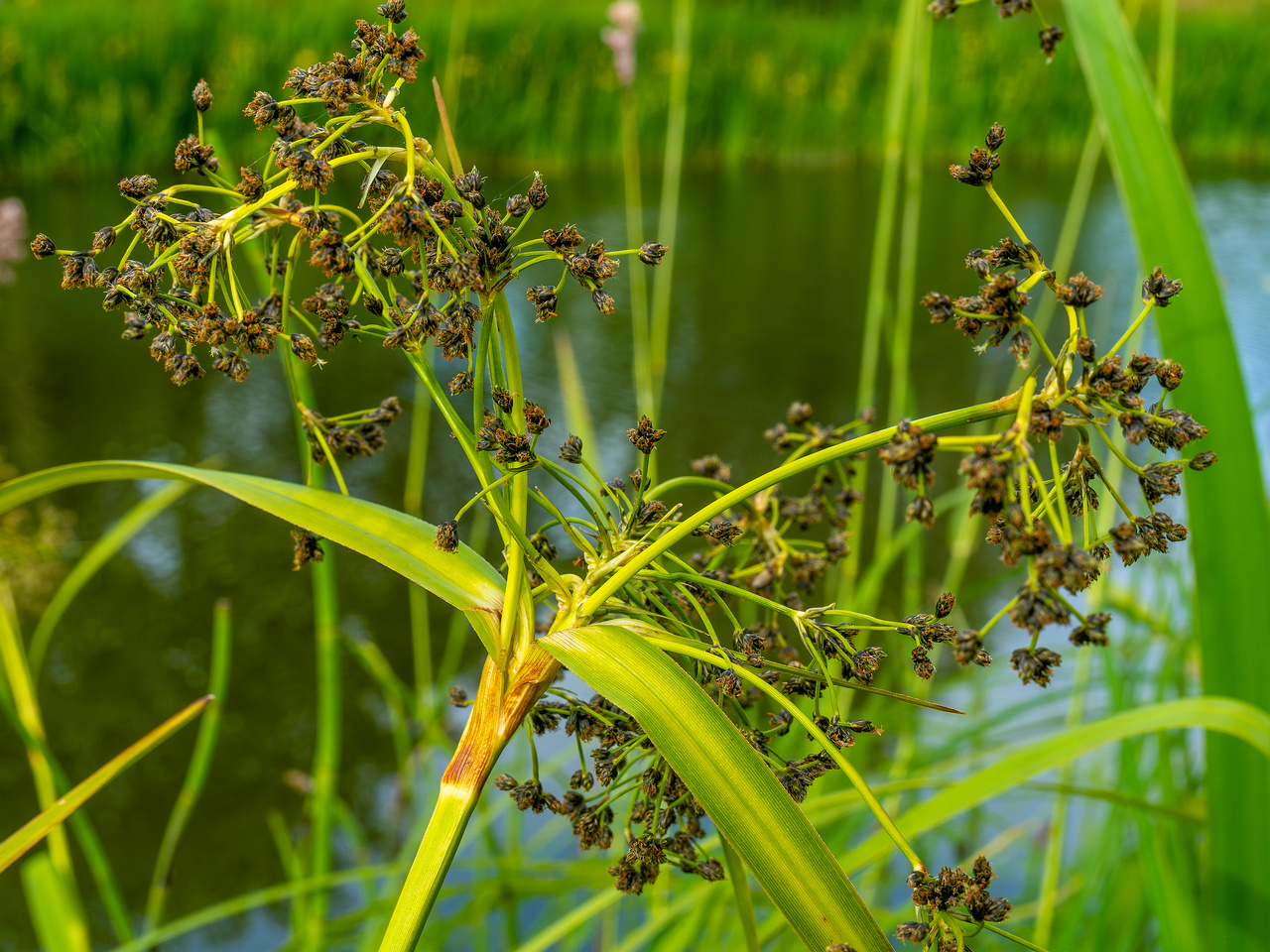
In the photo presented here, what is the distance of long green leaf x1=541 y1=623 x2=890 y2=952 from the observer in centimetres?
34

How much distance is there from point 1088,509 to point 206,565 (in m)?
2.08

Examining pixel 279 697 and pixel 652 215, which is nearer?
pixel 279 697

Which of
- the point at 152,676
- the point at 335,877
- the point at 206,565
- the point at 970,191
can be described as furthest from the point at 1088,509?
the point at 970,191

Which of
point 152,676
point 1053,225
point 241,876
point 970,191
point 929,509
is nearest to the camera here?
point 929,509

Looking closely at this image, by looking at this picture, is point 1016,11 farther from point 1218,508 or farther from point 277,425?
point 277,425

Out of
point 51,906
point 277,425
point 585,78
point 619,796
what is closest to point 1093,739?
point 619,796

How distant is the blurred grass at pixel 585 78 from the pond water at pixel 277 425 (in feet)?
1.20

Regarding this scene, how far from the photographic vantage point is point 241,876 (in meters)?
1.49

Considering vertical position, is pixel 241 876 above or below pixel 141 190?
below

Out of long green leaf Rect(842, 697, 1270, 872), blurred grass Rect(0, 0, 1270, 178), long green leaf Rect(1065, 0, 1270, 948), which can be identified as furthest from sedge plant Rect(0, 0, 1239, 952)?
blurred grass Rect(0, 0, 1270, 178)

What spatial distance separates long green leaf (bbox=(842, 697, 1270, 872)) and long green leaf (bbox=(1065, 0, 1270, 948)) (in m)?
0.04

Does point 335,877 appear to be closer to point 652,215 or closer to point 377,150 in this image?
point 377,150

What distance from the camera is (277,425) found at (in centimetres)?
258

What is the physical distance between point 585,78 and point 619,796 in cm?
509
